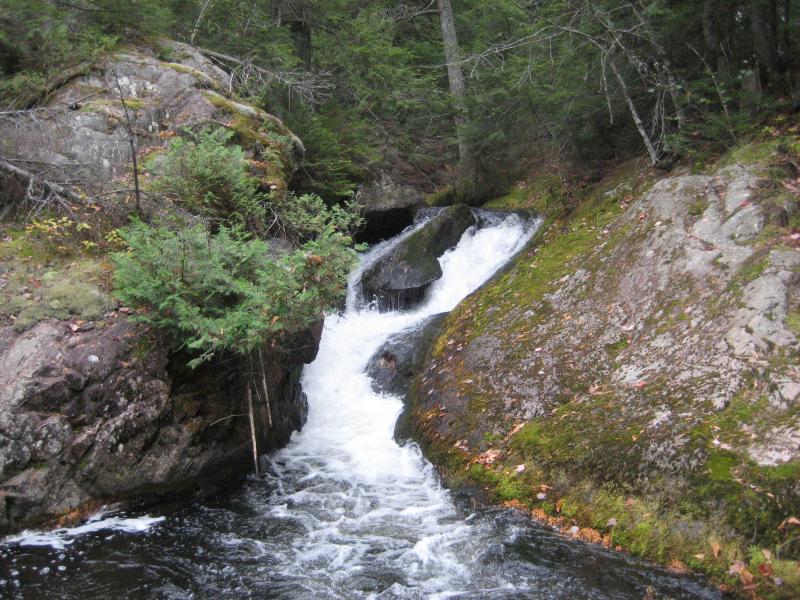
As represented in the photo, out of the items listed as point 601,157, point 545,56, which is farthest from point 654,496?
point 545,56

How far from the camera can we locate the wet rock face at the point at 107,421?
18.6ft

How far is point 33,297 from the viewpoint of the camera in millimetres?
6668

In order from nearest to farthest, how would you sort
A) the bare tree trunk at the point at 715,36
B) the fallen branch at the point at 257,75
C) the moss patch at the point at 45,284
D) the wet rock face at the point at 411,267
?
the moss patch at the point at 45,284 → the bare tree trunk at the point at 715,36 → the fallen branch at the point at 257,75 → the wet rock face at the point at 411,267

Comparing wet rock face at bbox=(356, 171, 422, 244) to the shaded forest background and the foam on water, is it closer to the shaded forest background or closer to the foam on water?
the shaded forest background

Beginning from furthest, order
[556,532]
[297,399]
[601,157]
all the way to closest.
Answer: [601,157]
[297,399]
[556,532]

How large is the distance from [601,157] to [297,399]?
8128 millimetres

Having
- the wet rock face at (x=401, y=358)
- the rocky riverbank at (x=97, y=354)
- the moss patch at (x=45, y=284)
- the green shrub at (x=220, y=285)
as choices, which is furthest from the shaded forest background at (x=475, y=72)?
A: the green shrub at (x=220, y=285)

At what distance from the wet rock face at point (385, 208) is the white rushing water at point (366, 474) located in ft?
11.1

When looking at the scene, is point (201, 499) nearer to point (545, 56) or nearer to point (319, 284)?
point (319, 284)

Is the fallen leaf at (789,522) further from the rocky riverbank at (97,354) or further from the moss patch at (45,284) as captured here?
the moss patch at (45,284)

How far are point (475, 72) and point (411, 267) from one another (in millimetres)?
4370

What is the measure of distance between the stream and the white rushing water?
2 centimetres

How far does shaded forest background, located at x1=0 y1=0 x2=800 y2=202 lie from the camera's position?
920 cm

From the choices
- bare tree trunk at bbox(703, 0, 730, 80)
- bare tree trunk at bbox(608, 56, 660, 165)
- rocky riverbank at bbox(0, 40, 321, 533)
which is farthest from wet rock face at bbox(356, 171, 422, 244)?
bare tree trunk at bbox(703, 0, 730, 80)
